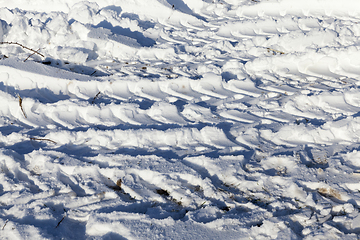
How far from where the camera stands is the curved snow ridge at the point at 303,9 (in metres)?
4.13

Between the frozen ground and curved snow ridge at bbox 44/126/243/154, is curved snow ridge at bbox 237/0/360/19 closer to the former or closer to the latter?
the frozen ground

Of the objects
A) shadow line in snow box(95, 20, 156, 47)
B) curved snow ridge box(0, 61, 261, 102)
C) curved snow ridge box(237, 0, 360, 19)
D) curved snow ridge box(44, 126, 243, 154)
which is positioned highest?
curved snow ridge box(237, 0, 360, 19)

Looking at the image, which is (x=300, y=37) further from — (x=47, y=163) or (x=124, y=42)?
(x=47, y=163)

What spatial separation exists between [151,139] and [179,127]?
25 centimetres

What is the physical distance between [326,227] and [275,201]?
0.29 meters

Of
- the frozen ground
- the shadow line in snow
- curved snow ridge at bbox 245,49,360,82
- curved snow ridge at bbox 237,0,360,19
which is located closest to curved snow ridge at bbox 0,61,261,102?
the frozen ground

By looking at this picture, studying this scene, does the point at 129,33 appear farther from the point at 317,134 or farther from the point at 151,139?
the point at 317,134

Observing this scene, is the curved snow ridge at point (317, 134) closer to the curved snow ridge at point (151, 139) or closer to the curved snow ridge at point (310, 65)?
the curved snow ridge at point (151, 139)

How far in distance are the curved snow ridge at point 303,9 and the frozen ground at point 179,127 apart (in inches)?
1.9

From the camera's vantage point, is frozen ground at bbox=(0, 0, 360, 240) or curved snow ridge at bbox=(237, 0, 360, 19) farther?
curved snow ridge at bbox=(237, 0, 360, 19)

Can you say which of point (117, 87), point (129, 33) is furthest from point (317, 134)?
point (129, 33)

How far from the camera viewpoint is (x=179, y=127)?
2.31m

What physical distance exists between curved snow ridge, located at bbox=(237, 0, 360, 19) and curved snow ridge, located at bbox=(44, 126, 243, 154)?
8.94 ft

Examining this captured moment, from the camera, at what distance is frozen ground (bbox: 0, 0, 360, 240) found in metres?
1.64
